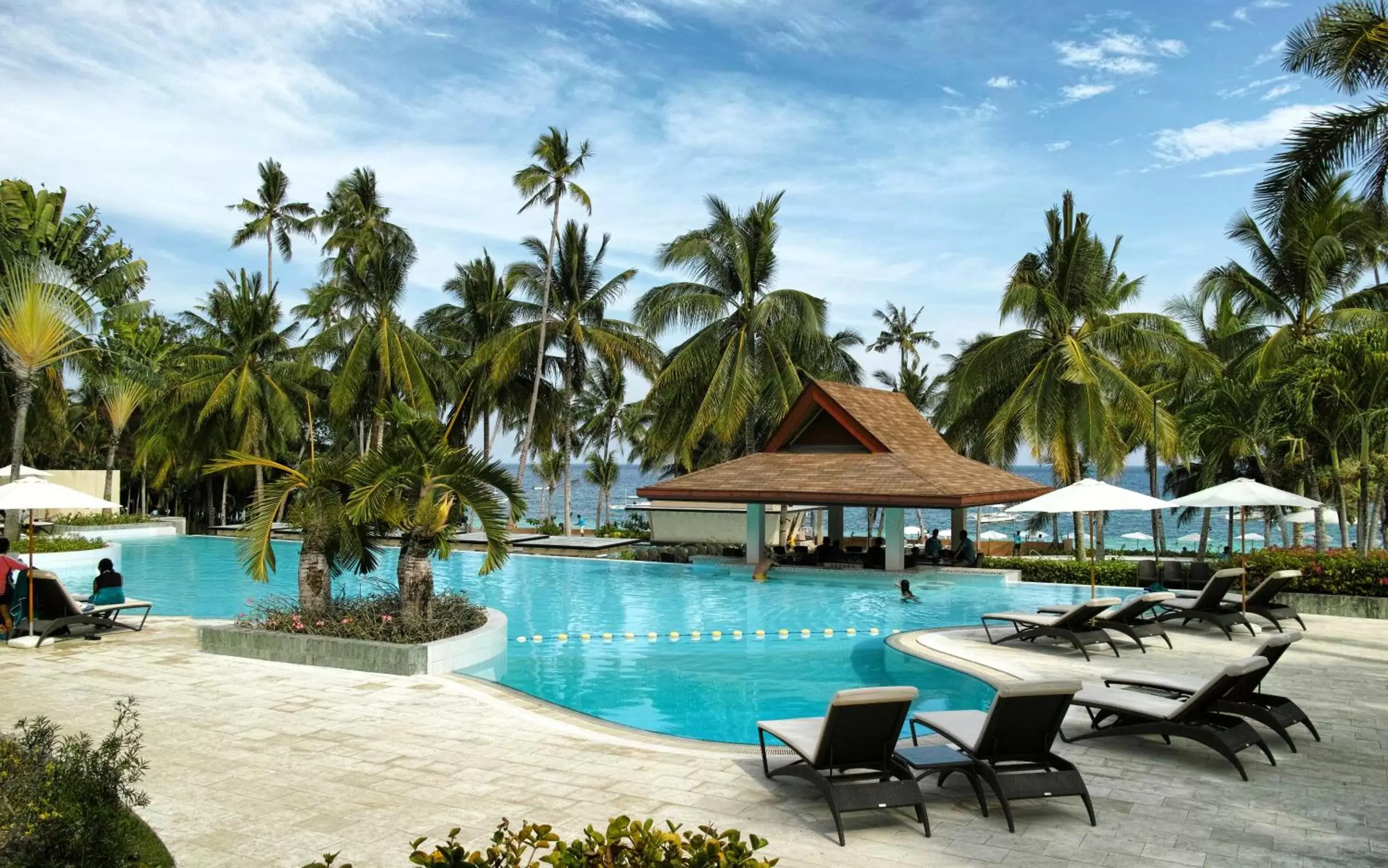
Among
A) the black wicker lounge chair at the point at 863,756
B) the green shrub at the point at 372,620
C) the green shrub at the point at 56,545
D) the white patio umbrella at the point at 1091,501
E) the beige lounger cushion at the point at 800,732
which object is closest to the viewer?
the black wicker lounge chair at the point at 863,756

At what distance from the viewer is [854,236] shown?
23.8 m

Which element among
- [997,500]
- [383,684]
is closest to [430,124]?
[383,684]

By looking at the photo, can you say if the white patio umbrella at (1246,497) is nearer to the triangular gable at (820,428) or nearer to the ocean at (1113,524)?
the triangular gable at (820,428)

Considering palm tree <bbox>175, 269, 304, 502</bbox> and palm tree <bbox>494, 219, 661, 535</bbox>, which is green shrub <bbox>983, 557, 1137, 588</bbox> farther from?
palm tree <bbox>175, 269, 304, 502</bbox>

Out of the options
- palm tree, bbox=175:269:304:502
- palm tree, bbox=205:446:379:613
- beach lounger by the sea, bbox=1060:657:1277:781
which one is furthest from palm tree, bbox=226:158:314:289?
beach lounger by the sea, bbox=1060:657:1277:781

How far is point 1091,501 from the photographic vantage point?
1548 cm

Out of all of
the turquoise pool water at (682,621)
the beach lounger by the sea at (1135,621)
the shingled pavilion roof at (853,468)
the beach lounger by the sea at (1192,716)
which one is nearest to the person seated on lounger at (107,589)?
the turquoise pool water at (682,621)

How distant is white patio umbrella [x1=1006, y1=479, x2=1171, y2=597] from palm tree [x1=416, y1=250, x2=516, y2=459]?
21.2 metres

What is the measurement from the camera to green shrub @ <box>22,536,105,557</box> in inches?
874

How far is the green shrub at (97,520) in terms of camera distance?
31.8 metres

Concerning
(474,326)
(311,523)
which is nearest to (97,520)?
(474,326)

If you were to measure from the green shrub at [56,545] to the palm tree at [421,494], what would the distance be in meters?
15.2

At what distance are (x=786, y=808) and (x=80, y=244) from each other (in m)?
22.4

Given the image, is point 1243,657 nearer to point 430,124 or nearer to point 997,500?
point 997,500
